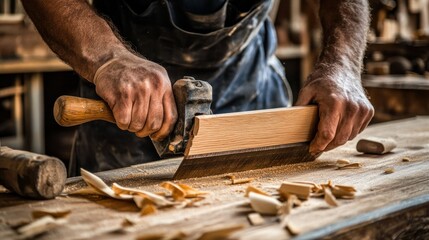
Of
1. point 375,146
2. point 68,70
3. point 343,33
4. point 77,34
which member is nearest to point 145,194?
point 77,34

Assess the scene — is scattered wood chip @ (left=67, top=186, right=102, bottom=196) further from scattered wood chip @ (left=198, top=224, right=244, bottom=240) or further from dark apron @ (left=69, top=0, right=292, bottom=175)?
dark apron @ (left=69, top=0, right=292, bottom=175)

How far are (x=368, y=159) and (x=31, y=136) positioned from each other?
12.3 feet

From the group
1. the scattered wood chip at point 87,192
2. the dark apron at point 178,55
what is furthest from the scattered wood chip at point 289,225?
the dark apron at point 178,55

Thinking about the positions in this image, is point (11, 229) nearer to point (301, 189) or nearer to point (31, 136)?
point (301, 189)

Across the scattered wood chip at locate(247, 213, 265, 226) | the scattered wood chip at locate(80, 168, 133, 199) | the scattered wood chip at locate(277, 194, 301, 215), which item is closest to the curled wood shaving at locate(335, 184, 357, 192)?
the scattered wood chip at locate(277, 194, 301, 215)

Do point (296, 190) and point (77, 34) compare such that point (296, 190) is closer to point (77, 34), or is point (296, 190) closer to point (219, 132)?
point (219, 132)

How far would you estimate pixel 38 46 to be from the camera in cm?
485

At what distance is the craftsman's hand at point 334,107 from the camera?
1799 mm

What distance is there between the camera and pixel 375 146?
6.37 feet

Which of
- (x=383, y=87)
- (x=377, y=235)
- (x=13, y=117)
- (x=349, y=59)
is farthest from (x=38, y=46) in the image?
(x=377, y=235)

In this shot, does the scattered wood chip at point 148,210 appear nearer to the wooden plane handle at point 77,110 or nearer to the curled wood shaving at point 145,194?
the curled wood shaving at point 145,194

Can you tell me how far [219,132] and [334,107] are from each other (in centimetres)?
41

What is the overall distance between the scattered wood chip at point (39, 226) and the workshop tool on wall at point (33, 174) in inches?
6.5

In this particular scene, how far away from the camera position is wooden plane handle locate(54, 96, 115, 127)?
1492 mm
